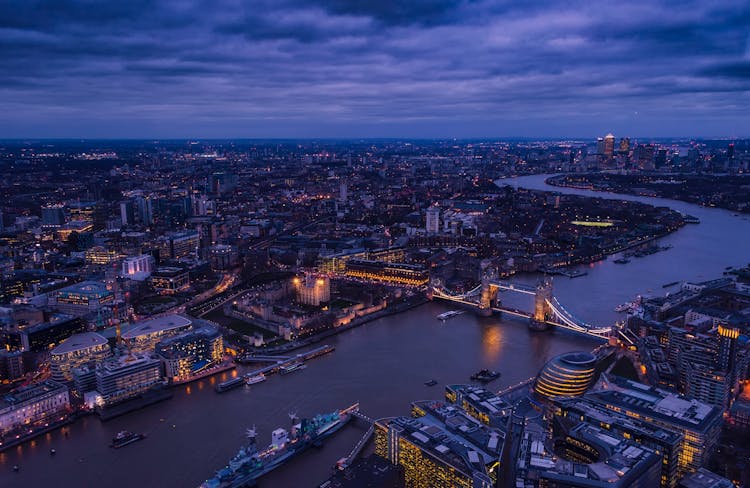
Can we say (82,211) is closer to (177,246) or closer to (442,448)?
(177,246)

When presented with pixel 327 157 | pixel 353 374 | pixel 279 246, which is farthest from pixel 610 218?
pixel 327 157

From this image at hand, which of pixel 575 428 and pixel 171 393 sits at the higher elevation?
pixel 575 428

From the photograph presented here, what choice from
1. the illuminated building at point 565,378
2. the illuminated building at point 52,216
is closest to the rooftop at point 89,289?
the illuminated building at point 565,378

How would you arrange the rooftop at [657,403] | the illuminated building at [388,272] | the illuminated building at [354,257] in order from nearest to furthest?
the rooftop at [657,403] → the illuminated building at [388,272] → the illuminated building at [354,257]

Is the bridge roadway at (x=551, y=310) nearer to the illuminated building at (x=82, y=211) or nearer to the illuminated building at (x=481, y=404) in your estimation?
the illuminated building at (x=481, y=404)

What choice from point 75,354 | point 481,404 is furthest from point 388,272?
point 481,404

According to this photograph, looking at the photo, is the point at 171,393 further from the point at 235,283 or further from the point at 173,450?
the point at 235,283

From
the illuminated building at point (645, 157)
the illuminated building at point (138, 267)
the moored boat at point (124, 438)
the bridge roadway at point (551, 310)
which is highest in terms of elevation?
the illuminated building at point (645, 157)
